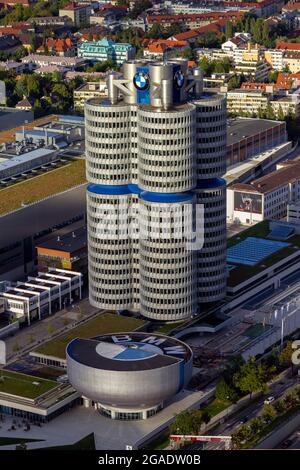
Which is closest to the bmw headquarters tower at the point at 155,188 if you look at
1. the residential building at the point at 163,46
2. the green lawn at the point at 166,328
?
the green lawn at the point at 166,328

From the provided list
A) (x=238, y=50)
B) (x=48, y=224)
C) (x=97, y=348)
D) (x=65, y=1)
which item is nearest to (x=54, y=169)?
(x=48, y=224)

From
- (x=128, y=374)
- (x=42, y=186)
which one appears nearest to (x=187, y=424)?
(x=128, y=374)

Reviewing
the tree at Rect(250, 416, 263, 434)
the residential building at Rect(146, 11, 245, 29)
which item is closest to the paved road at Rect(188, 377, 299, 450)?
the tree at Rect(250, 416, 263, 434)

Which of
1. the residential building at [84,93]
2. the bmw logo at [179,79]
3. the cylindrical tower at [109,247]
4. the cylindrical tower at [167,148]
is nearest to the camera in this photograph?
the cylindrical tower at [167,148]

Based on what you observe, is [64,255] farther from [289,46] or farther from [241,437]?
[289,46]

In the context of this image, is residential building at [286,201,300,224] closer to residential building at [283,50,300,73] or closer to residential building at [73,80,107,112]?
residential building at [73,80,107,112]

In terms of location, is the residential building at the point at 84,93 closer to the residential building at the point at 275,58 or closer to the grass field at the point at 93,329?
the residential building at the point at 275,58
